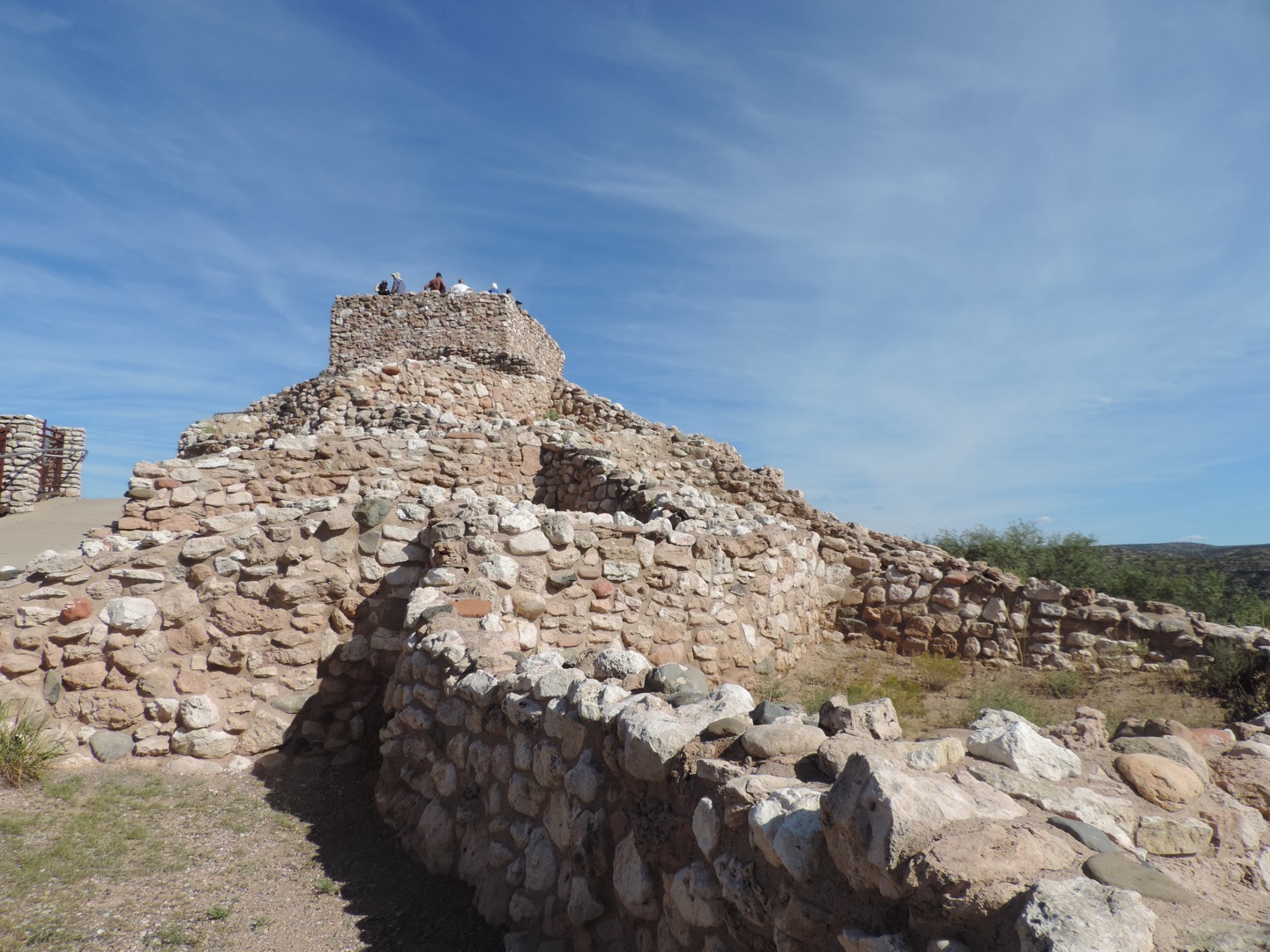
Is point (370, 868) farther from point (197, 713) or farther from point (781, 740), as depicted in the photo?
point (781, 740)

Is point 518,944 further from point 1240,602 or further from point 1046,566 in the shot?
point 1240,602

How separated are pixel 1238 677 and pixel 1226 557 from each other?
45.9 ft

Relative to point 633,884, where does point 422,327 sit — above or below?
above

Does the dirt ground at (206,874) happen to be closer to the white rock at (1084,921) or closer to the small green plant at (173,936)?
the small green plant at (173,936)

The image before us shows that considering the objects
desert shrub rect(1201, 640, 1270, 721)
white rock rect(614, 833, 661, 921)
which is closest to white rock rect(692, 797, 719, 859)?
white rock rect(614, 833, 661, 921)

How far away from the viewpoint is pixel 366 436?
8.70m

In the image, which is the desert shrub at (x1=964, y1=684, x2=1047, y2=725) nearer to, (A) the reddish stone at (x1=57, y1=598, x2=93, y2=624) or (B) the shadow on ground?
(B) the shadow on ground

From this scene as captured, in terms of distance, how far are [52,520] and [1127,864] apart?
20.7 metres

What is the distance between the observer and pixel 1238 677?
263 inches

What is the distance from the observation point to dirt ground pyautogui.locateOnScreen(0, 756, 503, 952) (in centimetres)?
316

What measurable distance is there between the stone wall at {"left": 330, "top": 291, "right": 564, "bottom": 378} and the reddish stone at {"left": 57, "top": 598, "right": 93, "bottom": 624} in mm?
12522

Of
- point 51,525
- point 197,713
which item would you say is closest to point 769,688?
point 197,713

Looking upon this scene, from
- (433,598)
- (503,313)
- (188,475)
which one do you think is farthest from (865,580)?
(503,313)

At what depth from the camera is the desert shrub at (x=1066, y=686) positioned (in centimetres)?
687
